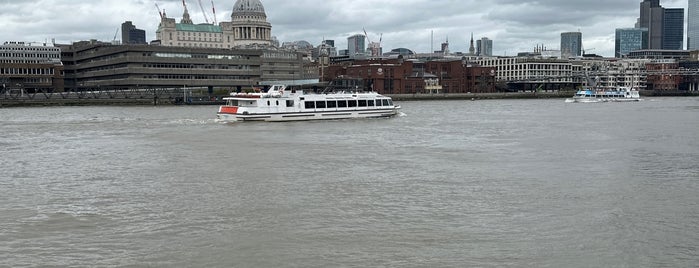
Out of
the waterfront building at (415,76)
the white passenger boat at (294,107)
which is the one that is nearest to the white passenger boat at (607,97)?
the waterfront building at (415,76)

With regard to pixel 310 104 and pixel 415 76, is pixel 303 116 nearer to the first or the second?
pixel 310 104

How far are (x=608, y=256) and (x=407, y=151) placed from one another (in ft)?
65.7

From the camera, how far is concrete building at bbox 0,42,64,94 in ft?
425

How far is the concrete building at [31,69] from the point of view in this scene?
425ft

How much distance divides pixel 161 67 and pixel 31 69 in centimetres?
2610

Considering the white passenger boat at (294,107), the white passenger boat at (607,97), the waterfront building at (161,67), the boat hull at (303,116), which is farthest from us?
the white passenger boat at (607,97)

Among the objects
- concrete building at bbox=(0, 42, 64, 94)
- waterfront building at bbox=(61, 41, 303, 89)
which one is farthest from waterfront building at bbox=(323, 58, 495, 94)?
concrete building at bbox=(0, 42, 64, 94)

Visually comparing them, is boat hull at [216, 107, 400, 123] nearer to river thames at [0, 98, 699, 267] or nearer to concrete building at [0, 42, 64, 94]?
river thames at [0, 98, 699, 267]

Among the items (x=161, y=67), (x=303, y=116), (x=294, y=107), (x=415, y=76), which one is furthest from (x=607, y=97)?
(x=294, y=107)

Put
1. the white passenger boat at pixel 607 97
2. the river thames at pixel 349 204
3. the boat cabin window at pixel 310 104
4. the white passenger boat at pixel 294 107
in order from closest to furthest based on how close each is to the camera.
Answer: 1. the river thames at pixel 349 204
2. the white passenger boat at pixel 294 107
3. the boat cabin window at pixel 310 104
4. the white passenger boat at pixel 607 97

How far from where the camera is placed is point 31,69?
133000 mm

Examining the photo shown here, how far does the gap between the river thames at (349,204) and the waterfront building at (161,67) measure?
9229 centimetres

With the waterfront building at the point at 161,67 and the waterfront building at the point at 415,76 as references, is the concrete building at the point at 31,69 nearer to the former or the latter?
the waterfront building at the point at 161,67

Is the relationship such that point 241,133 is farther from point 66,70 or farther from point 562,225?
point 66,70
